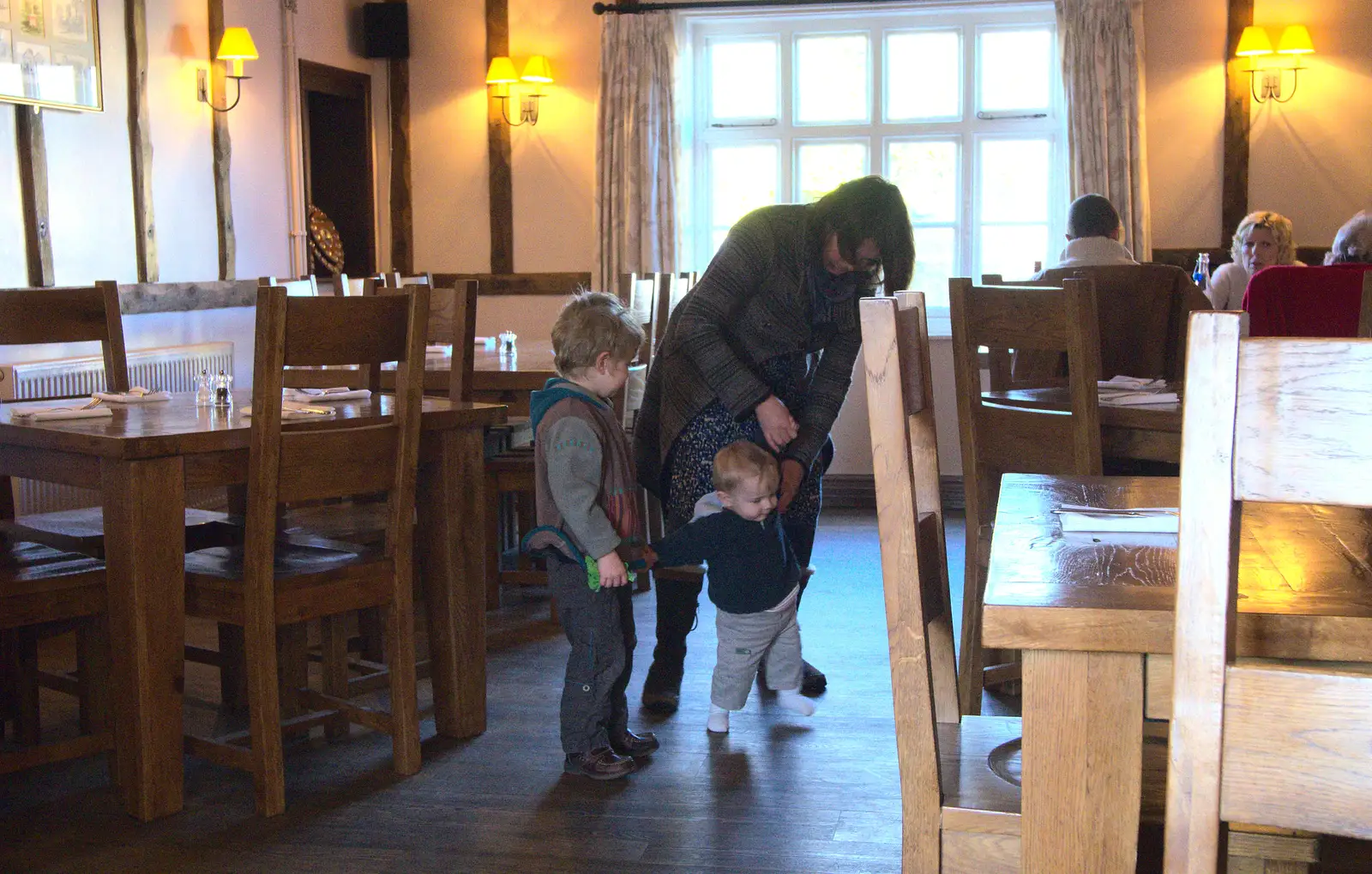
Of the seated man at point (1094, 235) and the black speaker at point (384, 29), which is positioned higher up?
the black speaker at point (384, 29)

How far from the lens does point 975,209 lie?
21.7 feet

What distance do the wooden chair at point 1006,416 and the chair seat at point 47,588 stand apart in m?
1.81

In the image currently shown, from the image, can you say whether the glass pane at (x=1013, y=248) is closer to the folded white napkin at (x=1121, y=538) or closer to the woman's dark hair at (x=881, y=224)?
the woman's dark hair at (x=881, y=224)

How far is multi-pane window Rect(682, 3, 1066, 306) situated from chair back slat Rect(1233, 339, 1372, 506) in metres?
5.86

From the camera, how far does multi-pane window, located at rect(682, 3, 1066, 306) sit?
255 inches

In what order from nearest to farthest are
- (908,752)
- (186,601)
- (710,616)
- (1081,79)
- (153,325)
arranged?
(908,752)
(186,601)
(710,616)
(153,325)
(1081,79)

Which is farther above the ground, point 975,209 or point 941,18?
point 941,18

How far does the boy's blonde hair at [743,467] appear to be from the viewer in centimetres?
274

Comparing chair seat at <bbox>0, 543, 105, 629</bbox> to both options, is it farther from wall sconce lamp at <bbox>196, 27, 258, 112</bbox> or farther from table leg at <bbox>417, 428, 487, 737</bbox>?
wall sconce lamp at <bbox>196, 27, 258, 112</bbox>

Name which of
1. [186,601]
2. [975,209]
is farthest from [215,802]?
[975,209]

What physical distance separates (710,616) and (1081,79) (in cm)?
348

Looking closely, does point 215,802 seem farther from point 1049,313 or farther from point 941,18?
point 941,18

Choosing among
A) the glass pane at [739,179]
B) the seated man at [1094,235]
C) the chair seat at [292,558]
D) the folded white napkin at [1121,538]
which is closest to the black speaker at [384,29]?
the glass pane at [739,179]

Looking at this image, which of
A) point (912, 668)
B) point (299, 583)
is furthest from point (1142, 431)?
point (299, 583)
